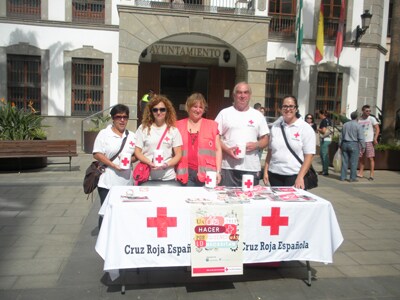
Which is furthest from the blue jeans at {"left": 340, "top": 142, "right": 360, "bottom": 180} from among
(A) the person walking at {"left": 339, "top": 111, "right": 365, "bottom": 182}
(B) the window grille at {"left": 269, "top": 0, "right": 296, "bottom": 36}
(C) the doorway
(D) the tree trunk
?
(C) the doorway

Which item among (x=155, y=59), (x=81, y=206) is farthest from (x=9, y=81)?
(x=81, y=206)

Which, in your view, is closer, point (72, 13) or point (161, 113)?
point (161, 113)

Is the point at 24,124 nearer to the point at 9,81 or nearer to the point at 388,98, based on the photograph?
the point at 9,81

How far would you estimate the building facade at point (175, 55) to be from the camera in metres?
14.7

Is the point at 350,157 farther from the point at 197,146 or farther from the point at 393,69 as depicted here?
the point at 197,146

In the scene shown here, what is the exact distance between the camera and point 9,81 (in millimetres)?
15844

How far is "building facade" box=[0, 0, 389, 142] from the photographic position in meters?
14.7

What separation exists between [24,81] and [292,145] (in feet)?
46.0

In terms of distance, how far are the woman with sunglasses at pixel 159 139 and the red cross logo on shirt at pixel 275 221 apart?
3.97ft

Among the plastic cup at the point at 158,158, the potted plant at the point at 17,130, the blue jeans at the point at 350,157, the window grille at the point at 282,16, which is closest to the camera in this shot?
the plastic cup at the point at 158,158

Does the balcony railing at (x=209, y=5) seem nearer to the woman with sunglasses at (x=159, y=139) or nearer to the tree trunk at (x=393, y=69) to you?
the tree trunk at (x=393, y=69)

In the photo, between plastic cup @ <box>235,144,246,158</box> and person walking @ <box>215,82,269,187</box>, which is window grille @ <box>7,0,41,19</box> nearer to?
person walking @ <box>215,82,269,187</box>

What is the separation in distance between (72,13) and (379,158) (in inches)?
480

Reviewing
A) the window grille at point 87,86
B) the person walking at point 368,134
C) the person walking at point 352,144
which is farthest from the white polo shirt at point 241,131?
the window grille at point 87,86
